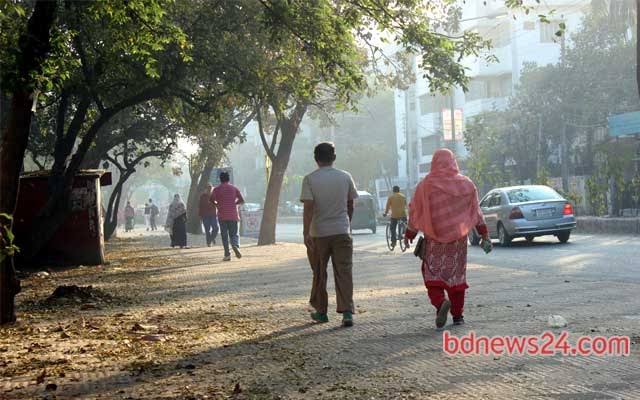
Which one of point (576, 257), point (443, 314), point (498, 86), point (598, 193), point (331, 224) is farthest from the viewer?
point (498, 86)

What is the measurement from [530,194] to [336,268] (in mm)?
15005

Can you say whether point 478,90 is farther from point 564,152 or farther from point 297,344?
point 297,344

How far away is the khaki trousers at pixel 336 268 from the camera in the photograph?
8.48 meters

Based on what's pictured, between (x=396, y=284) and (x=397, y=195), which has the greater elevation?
(x=397, y=195)

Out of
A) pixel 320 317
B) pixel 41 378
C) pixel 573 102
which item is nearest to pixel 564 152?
pixel 573 102

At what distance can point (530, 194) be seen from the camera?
74.1 ft

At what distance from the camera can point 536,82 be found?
45625 mm

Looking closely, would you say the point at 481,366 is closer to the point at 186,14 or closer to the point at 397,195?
the point at 186,14

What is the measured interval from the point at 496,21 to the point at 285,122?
36.2m

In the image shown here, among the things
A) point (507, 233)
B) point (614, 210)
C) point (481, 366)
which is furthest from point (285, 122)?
point (481, 366)

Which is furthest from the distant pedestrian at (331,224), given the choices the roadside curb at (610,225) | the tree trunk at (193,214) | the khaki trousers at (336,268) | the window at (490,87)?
the window at (490,87)

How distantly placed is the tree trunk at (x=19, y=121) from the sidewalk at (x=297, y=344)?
0.47 metres

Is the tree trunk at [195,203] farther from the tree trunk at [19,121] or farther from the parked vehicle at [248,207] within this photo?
the tree trunk at [19,121]

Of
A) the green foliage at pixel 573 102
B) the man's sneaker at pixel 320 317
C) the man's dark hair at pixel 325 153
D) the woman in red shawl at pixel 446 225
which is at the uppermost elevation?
the green foliage at pixel 573 102
